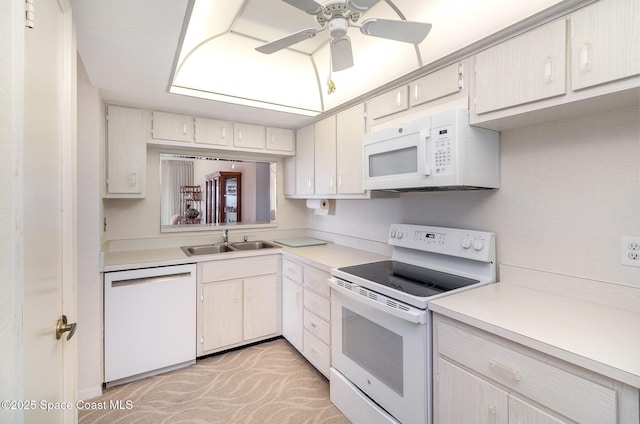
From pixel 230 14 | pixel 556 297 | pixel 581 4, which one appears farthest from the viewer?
pixel 230 14

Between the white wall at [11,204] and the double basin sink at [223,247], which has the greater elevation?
the white wall at [11,204]

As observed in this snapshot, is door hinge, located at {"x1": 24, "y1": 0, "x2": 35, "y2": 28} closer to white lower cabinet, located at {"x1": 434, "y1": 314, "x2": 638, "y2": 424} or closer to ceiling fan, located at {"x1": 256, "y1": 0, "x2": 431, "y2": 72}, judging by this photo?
ceiling fan, located at {"x1": 256, "y1": 0, "x2": 431, "y2": 72}

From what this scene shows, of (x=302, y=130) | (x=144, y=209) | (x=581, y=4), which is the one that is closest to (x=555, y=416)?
(x=581, y=4)

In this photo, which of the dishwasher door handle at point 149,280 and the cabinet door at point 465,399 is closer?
the cabinet door at point 465,399

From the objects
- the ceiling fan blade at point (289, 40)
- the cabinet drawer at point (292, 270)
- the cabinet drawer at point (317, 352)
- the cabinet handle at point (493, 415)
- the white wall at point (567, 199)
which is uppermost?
the ceiling fan blade at point (289, 40)

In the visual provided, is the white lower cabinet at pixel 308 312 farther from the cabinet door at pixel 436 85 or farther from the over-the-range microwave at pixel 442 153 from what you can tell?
the cabinet door at pixel 436 85

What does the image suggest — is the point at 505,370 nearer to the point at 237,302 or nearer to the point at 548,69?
the point at 548,69

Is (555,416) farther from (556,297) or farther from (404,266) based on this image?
(404,266)

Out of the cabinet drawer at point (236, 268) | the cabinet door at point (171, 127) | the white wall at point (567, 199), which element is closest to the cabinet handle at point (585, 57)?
the white wall at point (567, 199)

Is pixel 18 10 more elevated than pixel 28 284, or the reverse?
pixel 18 10

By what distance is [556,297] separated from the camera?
4.78 ft

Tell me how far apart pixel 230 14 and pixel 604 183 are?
2.33 meters

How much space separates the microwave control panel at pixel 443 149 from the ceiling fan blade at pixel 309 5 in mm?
842

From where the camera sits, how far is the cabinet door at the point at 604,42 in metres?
1.05
